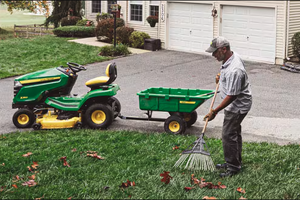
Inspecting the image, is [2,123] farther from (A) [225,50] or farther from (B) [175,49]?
(B) [175,49]

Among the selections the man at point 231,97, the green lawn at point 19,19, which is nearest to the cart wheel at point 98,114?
the man at point 231,97

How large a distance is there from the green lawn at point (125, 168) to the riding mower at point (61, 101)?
0.59 meters

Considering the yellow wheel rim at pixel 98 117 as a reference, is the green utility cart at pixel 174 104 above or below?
above

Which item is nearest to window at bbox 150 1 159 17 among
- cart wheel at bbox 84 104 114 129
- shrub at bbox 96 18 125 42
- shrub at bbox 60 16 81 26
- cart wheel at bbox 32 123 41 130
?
shrub at bbox 96 18 125 42

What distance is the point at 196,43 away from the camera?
2133 centimetres

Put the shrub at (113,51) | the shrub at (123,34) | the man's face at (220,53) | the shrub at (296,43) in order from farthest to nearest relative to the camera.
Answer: the shrub at (123,34)
the shrub at (113,51)
the shrub at (296,43)
the man's face at (220,53)

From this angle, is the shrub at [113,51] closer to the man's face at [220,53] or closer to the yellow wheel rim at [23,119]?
the yellow wheel rim at [23,119]

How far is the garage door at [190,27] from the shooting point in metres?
20.7

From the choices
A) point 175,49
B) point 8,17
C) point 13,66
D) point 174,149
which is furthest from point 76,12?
point 174,149

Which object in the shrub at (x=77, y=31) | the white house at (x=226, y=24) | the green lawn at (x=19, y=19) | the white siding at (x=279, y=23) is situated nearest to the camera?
the white siding at (x=279, y=23)

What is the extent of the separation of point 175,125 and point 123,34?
13578 mm

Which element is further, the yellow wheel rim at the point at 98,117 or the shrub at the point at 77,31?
the shrub at the point at 77,31

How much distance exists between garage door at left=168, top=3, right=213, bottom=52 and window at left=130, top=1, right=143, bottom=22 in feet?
6.69

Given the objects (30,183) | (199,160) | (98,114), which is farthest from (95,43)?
(30,183)
